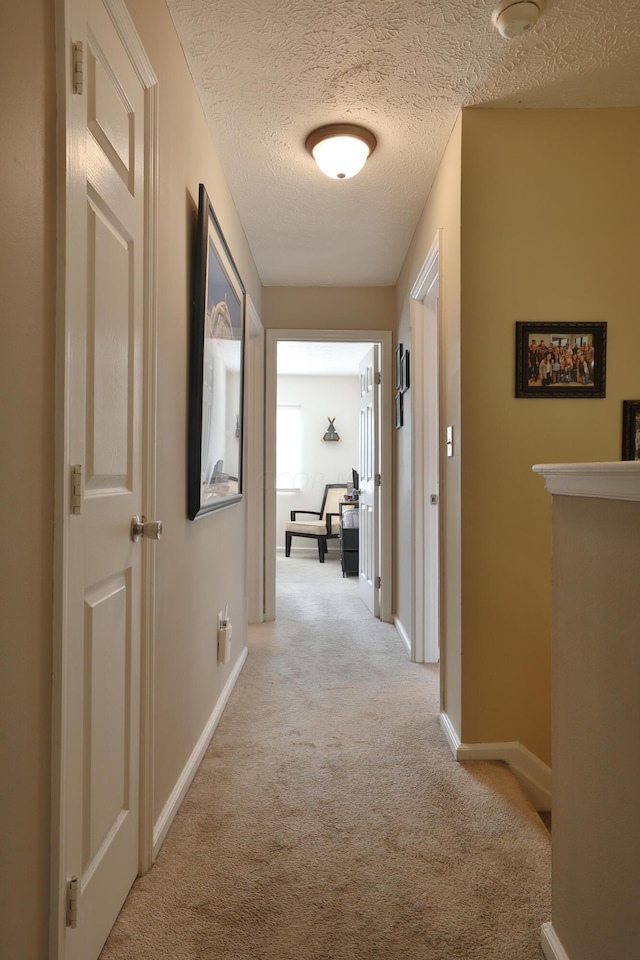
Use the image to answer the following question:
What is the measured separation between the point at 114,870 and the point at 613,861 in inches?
39.9

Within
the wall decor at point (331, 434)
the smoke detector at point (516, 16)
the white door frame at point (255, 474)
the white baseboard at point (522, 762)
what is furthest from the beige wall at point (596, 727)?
the wall decor at point (331, 434)

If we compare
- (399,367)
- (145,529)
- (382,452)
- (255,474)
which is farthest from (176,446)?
(382,452)

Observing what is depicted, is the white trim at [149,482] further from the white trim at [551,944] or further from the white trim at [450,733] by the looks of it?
the white trim at [450,733]

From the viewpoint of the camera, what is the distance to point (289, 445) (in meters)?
7.79

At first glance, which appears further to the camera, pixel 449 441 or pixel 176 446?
pixel 449 441

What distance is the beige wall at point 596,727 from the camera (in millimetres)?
957

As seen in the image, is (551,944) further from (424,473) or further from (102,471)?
(424,473)

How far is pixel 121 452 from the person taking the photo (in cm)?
134

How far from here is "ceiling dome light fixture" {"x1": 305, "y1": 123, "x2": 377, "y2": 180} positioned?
2.29 m

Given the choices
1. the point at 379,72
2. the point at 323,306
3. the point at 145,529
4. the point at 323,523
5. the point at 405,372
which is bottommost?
the point at 323,523

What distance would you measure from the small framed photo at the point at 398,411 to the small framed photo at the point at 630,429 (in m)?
1.67

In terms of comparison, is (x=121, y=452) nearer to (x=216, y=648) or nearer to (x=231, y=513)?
(x=216, y=648)

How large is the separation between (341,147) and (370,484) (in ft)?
8.38

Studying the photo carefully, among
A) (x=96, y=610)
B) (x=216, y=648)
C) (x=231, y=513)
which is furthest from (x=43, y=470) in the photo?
(x=231, y=513)
